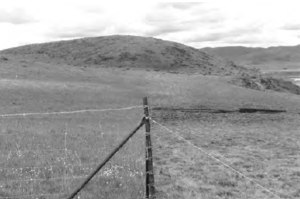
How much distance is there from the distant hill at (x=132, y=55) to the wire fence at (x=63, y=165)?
1859 inches

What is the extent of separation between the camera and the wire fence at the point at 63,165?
1012 centimetres

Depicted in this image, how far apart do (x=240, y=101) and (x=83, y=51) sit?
4740 centimetres

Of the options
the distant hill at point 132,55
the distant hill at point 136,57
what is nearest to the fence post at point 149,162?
the distant hill at point 136,57

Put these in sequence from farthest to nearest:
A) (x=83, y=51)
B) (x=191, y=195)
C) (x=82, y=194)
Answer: (x=83, y=51) → (x=191, y=195) → (x=82, y=194)

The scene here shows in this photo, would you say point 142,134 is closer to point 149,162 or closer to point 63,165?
point 63,165

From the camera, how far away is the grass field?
11.1m

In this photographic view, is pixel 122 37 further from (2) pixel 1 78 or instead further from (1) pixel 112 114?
(1) pixel 112 114

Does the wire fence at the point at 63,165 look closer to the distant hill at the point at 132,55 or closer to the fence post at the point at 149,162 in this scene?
the fence post at the point at 149,162

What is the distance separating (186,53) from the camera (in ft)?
260

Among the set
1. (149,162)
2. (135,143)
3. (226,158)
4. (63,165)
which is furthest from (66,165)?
(226,158)

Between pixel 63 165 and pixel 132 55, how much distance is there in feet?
197

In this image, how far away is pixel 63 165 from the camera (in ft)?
38.5

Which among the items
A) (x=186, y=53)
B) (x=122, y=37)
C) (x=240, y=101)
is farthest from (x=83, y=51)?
A: (x=240, y=101)

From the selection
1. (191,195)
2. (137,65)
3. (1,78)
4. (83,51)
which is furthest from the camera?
(83,51)
